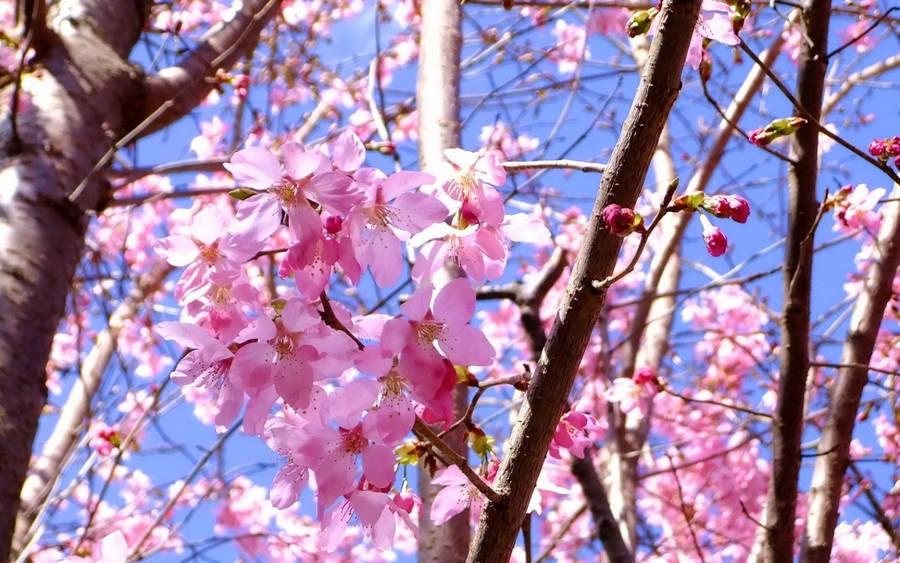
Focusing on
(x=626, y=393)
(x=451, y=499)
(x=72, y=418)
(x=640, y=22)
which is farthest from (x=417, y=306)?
(x=72, y=418)

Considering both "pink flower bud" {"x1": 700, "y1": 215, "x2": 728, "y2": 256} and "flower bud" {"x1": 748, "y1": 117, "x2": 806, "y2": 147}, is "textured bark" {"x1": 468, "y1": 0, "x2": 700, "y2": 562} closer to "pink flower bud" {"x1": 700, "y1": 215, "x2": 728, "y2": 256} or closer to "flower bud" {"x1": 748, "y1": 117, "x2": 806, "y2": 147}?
"pink flower bud" {"x1": 700, "y1": 215, "x2": 728, "y2": 256}

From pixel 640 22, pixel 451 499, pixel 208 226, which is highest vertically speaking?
pixel 640 22

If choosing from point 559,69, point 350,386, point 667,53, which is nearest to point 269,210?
point 350,386

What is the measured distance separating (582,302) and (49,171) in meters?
1.62

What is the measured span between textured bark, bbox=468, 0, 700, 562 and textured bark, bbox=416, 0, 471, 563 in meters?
0.56

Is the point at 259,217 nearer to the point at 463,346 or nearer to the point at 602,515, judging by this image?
the point at 463,346

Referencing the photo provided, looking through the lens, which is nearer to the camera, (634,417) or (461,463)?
(461,463)

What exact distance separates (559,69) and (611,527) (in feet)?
16.0

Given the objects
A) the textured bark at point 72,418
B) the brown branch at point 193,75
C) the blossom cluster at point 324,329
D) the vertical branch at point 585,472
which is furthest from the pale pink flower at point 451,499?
the textured bark at point 72,418

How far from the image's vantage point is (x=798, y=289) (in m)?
1.72

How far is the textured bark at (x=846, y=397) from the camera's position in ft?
5.90

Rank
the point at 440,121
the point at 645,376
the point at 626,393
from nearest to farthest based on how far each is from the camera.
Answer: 1. the point at 440,121
2. the point at 645,376
3. the point at 626,393

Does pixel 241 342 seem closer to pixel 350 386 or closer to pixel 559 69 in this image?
pixel 350 386

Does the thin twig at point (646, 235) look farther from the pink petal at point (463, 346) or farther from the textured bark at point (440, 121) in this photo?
the textured bark at point (440, 121)
